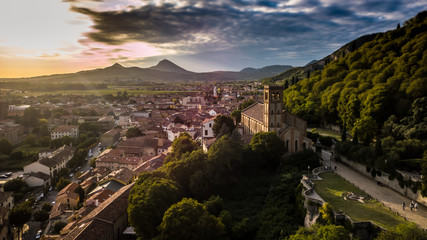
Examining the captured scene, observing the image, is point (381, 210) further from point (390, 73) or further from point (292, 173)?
point (390, 73)

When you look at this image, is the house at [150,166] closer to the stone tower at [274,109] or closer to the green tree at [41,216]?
the green tree at [41,216]

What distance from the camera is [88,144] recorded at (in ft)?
210

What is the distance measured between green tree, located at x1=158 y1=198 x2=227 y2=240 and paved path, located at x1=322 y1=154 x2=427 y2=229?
11.7 metres

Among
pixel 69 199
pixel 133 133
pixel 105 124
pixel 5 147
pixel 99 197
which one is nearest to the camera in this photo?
pixel 99 197

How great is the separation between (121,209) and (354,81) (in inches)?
1436

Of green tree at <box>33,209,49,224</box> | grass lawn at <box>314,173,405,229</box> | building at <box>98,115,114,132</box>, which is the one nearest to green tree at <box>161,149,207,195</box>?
grass lawn at <box>314,173,405,229</box>

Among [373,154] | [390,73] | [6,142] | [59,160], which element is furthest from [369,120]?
[6,142]

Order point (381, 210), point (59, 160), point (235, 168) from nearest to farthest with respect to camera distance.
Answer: point (381, 210)
point (235, 168)
point (59, 160)

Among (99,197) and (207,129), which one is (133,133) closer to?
(207,129)

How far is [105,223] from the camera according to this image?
24266 mm

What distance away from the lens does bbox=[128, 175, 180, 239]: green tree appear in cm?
2169

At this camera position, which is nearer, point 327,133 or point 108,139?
point 327,133

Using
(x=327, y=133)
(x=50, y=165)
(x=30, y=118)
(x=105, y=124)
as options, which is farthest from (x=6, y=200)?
(x=30, y=118)

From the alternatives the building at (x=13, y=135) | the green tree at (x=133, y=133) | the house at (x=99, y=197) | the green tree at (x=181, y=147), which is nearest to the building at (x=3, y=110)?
the building at (x=13, y=135)
